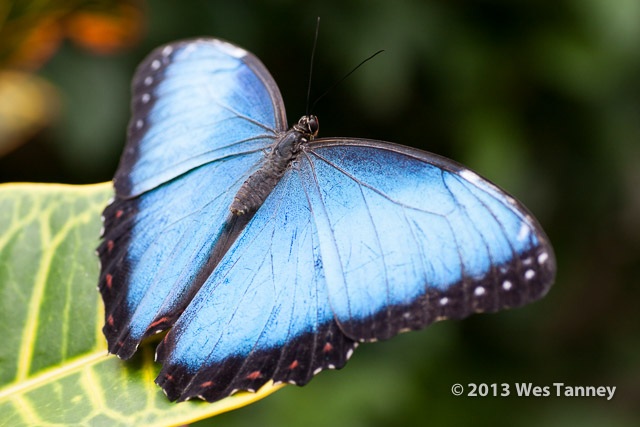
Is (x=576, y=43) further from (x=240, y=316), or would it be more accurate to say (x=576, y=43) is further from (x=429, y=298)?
(x=240, y=316)

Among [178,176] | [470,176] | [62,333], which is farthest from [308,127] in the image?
[62,333]

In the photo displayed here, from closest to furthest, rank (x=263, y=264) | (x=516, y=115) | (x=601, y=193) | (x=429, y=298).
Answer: (x=429, y=298) < (x=263, y=264) < (x=516, y=115) < (x=601, y=193)

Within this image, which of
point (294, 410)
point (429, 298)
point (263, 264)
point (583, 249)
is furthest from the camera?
point (583, 249)

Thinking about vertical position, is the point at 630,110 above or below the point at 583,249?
above

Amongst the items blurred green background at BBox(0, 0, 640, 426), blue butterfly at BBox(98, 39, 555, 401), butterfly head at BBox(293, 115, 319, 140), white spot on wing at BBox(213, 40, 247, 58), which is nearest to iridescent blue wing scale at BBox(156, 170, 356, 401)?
blue butterfly at BBox(98, 39, 555, 401)

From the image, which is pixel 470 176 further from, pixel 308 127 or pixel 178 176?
pixel 178 176

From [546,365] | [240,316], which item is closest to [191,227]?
[240,316]
